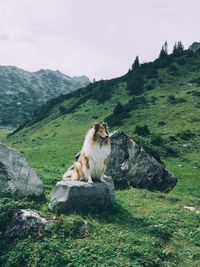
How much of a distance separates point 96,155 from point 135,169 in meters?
9.94

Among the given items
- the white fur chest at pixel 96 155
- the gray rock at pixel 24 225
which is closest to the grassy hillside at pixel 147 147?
the gray rock at pixel 24 225

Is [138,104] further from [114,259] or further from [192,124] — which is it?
[114,259]

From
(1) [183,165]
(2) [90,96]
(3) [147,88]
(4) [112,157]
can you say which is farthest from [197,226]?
(2) [90,96]

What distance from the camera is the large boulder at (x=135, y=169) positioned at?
29.7 m

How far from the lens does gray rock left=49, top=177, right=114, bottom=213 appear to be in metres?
19.6

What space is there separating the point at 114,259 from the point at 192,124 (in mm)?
47731

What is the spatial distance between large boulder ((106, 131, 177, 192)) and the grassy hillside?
128cm

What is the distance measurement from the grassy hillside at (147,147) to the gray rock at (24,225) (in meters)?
0.36

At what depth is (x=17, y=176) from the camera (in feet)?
77.5

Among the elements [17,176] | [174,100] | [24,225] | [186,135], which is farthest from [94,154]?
[174,100]

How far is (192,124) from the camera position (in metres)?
62.2

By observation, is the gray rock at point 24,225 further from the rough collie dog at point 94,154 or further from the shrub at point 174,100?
the shrub at point 174,100

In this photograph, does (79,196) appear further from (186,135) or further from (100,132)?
(186,135)

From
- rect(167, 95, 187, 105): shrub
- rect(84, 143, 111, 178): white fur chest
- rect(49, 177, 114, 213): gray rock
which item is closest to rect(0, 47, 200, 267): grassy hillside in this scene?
rect(167, 95, 187, 105): shrub
